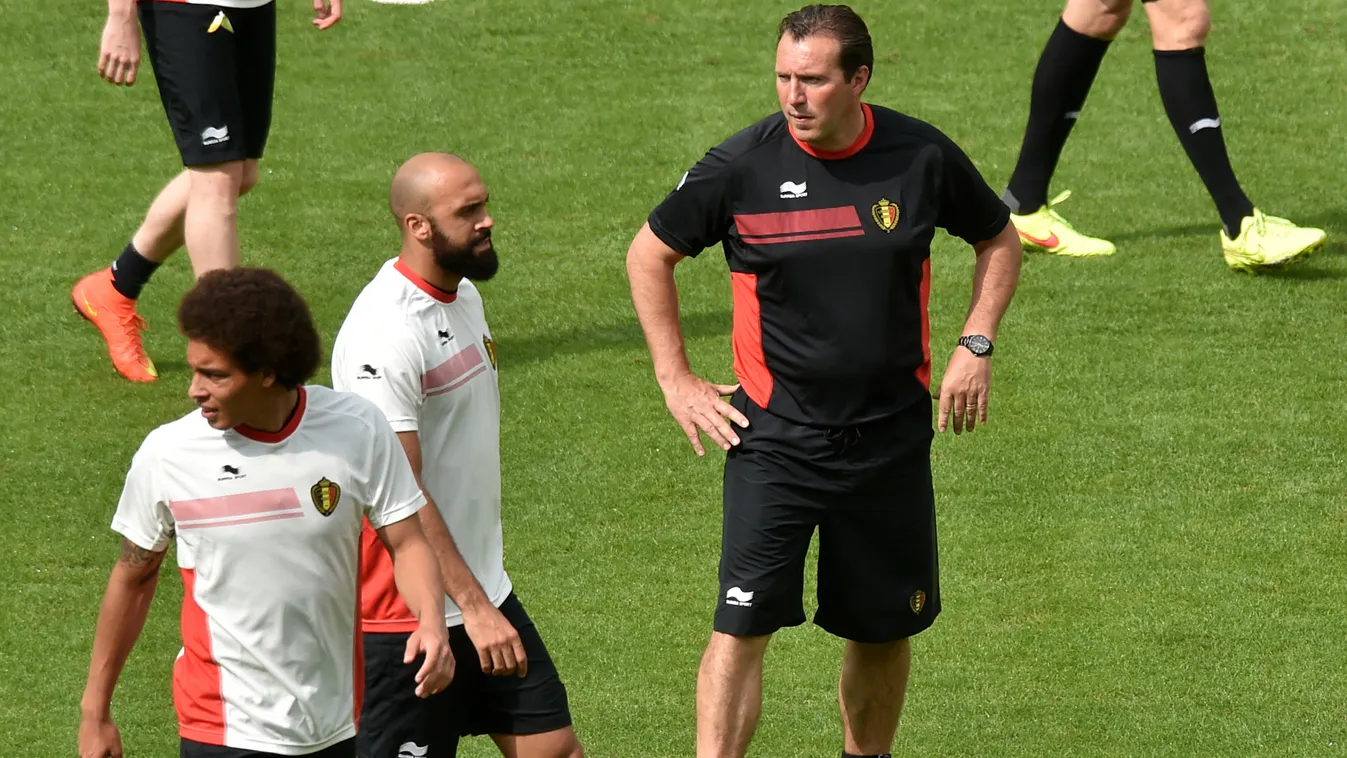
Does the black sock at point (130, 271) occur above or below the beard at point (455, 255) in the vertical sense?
below

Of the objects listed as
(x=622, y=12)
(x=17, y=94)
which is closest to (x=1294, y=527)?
(x=622, y=12)

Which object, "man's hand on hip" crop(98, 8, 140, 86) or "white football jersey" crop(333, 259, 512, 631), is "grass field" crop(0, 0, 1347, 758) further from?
"man's hand on hip" crop(98, 8, 140, 86)

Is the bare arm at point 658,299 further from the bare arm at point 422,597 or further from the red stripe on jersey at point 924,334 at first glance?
the bare arm at point 422,597

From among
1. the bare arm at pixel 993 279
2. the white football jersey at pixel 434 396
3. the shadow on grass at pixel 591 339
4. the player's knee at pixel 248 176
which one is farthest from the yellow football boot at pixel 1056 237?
the white football jersey at pixel 434 396

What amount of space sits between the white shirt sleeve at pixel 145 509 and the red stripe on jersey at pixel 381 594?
705 millimetres

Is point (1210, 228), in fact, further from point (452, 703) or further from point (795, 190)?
point (452, 703)

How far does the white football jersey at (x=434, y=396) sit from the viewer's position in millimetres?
4500

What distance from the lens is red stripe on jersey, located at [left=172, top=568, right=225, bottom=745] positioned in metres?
4.07

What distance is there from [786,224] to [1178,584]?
92.5 inches

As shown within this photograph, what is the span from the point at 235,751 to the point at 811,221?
2.01m

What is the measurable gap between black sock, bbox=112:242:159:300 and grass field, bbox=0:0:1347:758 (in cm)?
39

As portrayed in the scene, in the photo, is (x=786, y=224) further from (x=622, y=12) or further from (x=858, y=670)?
(x=622, y=12)

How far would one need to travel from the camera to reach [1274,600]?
21.1 ft

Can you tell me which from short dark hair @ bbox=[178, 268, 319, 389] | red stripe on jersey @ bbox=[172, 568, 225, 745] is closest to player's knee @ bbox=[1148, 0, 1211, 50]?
short dark hair @ bbox=[178, 268, 319, 389]
